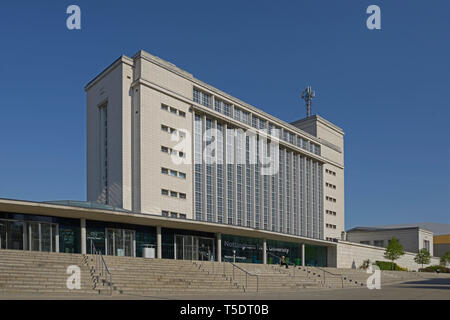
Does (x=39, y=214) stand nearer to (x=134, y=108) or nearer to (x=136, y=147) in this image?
(x=136, y=147)

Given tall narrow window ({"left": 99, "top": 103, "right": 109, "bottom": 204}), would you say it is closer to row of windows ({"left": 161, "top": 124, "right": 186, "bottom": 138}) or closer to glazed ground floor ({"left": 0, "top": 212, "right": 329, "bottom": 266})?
row of windows ({"left": 161, "top": 124, "right": 186, "bottom": 138})

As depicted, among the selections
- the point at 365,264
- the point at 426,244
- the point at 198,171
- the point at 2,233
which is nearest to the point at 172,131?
the point at 198,171

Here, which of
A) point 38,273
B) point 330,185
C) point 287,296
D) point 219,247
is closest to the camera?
point 38,273

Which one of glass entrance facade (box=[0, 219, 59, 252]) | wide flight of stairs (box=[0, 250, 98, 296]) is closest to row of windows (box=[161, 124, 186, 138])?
glass entrance facade (box=[0, 219, 59, 252])

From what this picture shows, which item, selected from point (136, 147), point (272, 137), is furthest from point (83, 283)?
point (272, 137)

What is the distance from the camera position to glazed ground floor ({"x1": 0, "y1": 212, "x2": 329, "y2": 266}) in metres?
28.5

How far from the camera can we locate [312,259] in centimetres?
5509

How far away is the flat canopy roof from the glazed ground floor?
46cm

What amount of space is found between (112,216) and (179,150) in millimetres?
11311

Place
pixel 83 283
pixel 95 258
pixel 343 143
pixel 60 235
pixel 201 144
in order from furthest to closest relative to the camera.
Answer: pixel 343 143, pixel 201 144, pixel 60 235, pixel 95 258, pixel 83 283

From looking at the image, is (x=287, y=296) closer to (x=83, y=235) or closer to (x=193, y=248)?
(x=83, y=235)

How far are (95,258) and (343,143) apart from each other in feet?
175

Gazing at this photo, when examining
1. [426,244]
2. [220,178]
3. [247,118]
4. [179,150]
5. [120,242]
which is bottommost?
[426,244]

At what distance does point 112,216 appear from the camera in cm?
3064
